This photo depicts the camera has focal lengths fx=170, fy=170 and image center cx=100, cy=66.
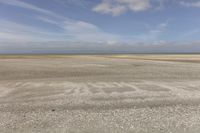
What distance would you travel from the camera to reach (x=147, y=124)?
16.9 feet

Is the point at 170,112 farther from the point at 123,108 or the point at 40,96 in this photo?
the point at 40,96

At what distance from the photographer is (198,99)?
26.0ft

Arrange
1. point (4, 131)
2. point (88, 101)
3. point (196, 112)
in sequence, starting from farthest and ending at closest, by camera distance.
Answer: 1. point (88, 101)
2. point (196, 112)
3. point (4, 131)

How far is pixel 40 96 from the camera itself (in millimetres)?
8570

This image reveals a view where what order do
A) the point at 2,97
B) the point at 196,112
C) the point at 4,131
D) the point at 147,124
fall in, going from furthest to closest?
1. the point at 2,97
2. the point at 196,112
3. the point at 147,124
4. the point at 4,131

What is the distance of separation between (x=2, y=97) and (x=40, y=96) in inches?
70.7

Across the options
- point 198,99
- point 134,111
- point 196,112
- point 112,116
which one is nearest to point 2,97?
point 112,116

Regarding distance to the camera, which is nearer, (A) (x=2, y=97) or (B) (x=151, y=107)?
(B) (x=151, y=107)

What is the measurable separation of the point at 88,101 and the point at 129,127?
3.05 meters

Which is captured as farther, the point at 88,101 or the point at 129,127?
the point at 88,101

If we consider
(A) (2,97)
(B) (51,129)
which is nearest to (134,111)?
(B) (51,129)

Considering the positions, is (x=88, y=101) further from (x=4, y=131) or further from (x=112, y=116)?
(x=4, y=131)

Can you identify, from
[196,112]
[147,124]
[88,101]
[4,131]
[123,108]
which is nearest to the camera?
[4,131]

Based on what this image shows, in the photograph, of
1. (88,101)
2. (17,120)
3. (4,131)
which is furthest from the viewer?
(88,101)
